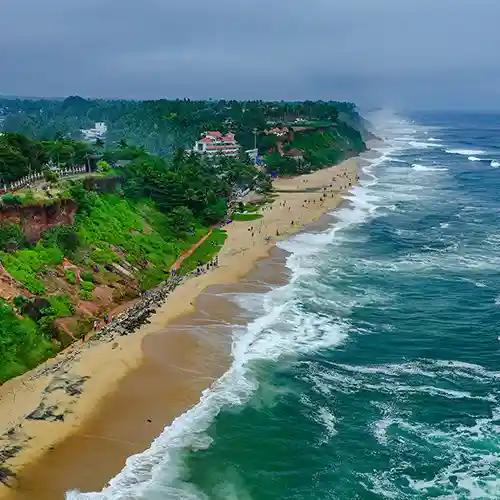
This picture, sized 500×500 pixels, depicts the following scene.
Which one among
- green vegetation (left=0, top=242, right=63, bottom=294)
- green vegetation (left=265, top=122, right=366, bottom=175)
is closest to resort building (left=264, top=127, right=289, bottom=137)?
green vegetation (left=265, top=122, right=366, bottom=175)

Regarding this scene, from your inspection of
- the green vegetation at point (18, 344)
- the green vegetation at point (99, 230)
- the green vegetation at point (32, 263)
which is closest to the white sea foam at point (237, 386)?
the green vegetation at point (99, 230)

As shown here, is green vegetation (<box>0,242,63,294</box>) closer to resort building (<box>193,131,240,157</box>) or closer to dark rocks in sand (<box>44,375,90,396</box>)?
dark rocks in sand (<box>44,375,90,396</box>)

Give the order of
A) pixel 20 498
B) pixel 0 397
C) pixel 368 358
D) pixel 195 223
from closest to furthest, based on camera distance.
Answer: pixel 20 498 → pixel 0 397 → pixel 368 358 → pixel 195 223

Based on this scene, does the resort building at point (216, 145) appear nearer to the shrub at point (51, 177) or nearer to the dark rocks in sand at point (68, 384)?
the shrub at point (51, 177)

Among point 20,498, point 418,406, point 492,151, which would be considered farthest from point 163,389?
point 492,151

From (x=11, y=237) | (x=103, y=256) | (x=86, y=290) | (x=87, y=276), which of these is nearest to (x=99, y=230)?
(x=103, y=256)

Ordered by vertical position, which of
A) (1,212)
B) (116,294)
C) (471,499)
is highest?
(1,212)

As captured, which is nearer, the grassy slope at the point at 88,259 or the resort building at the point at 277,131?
the grassy slope at the point at 88,259

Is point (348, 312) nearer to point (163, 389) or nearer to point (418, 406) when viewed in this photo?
point (418, 406)
